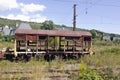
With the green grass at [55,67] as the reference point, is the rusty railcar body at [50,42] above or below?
above

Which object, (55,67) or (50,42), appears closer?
(55,67)

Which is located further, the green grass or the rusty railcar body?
the rusty railcar body

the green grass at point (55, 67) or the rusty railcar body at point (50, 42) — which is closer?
the green grass at point (55, 67)

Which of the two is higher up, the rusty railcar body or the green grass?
the rusty railcar body

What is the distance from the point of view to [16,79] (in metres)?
10.5

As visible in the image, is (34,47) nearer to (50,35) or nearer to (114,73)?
(50,35)

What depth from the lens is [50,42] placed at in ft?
78.6

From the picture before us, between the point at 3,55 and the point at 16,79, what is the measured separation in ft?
36.1

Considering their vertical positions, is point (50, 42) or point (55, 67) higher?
point (50, 42)

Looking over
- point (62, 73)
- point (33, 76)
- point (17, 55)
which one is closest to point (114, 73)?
point (62, 73)

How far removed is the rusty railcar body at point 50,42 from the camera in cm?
2259

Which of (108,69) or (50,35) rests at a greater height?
(50,35)

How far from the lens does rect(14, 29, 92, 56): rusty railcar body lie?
22.6m

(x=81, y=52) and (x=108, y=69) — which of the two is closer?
(x=108, y=69)
